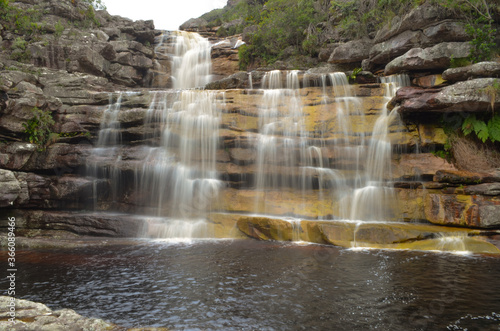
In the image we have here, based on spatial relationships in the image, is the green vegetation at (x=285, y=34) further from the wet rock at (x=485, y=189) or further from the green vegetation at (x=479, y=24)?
the wet rock at (x=485, y=189)

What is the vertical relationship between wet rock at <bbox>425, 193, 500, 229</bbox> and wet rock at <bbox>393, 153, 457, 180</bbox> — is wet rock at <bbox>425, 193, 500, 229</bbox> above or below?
below

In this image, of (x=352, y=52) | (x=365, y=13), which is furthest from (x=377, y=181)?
(x=365, y=13)

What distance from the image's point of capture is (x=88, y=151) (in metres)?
13.5

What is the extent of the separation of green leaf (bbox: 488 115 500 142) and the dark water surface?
4.76 meters

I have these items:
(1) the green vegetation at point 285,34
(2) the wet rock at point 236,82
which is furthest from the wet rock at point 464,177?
(1) the green vegetation at point 285,34

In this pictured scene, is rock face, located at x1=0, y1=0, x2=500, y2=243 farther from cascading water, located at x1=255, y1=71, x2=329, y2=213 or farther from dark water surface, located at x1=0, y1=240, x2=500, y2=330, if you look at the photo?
dark water surface, located at x1=0, y1=240, x2=500, y2=330

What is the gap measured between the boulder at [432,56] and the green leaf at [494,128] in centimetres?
355

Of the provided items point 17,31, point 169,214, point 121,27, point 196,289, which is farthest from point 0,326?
point 121,27

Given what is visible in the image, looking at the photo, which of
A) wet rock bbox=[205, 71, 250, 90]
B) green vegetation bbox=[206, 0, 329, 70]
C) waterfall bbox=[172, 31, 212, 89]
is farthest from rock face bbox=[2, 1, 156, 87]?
wet rock bbox=[205, 71, 250, 90]

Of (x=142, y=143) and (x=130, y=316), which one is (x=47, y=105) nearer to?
(x=142, y=143)

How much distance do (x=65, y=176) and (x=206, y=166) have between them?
592cm

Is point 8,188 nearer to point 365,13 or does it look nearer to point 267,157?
point 267,157

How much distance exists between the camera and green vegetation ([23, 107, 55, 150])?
12714 millimetres

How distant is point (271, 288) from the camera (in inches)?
237
